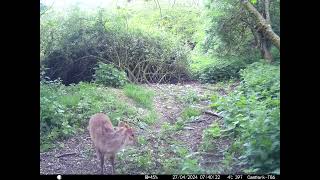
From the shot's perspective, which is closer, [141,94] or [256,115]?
[256,115]

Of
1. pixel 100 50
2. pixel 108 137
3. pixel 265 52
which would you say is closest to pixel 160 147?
pixel 108 137

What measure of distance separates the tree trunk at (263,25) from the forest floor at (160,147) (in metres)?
0.58

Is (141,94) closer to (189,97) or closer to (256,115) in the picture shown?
(189,97)

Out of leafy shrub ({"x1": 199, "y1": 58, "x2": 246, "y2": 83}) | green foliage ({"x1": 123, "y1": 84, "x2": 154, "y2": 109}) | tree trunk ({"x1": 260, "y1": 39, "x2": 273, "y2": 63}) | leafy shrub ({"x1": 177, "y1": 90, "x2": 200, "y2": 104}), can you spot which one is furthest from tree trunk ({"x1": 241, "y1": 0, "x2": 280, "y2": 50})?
green foliage ({"x1": 123, "y1": 84, "x2": 154, "y2": 109})

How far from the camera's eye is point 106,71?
445cm

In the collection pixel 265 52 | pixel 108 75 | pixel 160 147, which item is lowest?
pixel 160 147

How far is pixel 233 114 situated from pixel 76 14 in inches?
76.5

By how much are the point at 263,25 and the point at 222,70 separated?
2.02 feet

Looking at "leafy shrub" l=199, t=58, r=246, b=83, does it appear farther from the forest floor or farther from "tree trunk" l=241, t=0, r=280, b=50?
"tree trunk" l=241, t=0, r=280, b=50

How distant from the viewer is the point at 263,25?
412 cm

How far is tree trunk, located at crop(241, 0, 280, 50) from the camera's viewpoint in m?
3.88

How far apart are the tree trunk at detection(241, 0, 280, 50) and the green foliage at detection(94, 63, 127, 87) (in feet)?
4.90

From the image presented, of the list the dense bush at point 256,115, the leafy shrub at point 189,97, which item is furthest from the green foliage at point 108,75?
the dense bush at point 256,115
